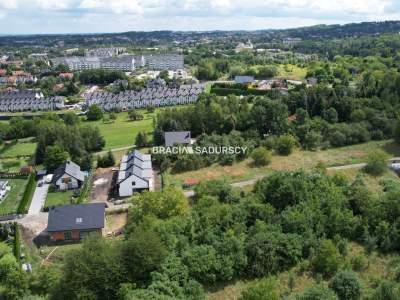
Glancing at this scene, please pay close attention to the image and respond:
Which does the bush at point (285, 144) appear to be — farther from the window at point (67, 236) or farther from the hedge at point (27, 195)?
the hedge at point (27, 195)

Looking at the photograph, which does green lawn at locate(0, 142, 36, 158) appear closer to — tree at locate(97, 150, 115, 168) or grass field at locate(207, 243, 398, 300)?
tree at locate(97, 150, 115, 168)

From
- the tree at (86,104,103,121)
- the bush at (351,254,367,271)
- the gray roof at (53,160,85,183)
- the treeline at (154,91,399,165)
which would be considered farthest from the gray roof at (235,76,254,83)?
the bush at (351,254,367,271)

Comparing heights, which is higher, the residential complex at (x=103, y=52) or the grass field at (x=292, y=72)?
the residential complex at (x=103, y=52)

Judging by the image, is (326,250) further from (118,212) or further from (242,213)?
(118,212)

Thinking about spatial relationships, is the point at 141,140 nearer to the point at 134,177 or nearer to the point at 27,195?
the point at 134,177

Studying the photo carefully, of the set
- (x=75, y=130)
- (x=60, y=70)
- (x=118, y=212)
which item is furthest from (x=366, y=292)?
(x=60, y=70)

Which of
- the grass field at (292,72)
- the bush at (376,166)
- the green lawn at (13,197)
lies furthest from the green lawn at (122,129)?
the grass field at (292,72)

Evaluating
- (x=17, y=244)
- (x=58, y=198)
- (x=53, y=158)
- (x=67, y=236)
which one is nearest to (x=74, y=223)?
(x=67, y=236)
